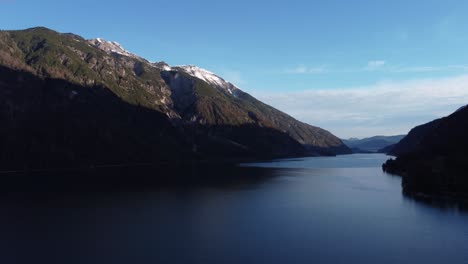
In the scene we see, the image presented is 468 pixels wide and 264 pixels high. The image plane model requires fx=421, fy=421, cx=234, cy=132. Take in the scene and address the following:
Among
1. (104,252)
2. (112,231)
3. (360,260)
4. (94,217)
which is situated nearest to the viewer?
(360,260)

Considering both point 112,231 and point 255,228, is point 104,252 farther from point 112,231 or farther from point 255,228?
point 255,228

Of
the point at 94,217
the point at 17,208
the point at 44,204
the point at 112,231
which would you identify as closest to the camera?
the point at 112,231

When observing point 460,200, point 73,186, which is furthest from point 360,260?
point 73,186

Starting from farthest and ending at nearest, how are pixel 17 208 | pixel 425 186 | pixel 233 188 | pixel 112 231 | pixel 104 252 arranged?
pixel 233 188, pixel 425 186, pixel 17 208, pixel 112 231, pixel 104 252

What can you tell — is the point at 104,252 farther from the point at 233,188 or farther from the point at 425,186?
the point at 425,186

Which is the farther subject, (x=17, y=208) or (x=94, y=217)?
(x=17, y=208)

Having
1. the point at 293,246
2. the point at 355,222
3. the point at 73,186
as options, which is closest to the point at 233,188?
the point at 73,186
